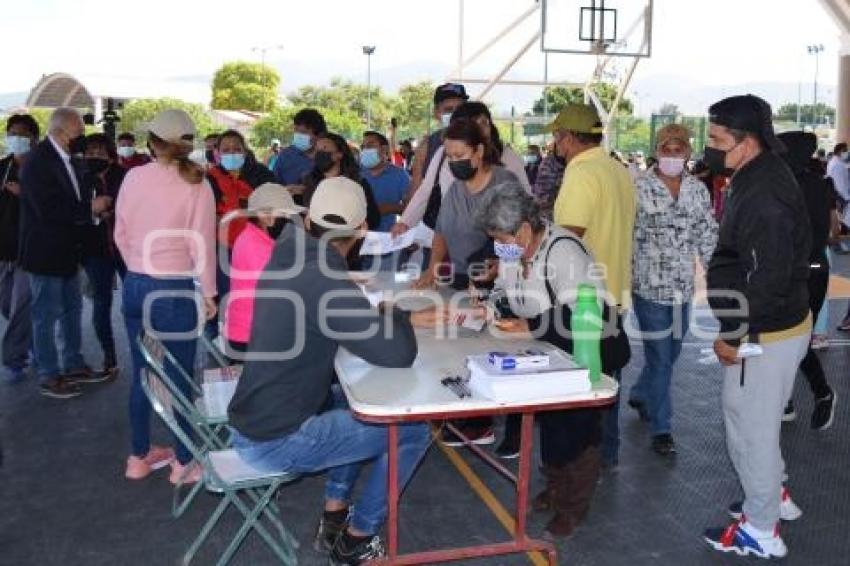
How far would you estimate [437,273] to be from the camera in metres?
4.07

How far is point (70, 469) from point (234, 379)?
1026 millimetres

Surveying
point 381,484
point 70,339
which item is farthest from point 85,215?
point 381,484

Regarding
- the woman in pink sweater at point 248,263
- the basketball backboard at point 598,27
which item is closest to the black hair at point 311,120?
the woman in pink sweater at point 248,263

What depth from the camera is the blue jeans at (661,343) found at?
412 cm

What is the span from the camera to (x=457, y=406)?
246 cm

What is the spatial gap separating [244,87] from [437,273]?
168 feet

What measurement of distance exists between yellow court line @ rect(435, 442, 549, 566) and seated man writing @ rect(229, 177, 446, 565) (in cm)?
71

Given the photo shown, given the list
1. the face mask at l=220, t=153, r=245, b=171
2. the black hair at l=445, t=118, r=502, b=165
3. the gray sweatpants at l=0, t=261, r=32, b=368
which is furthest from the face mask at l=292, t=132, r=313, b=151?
the black hair at l=445, t=118, r=502, b=165

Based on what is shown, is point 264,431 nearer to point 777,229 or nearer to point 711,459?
point 777,229

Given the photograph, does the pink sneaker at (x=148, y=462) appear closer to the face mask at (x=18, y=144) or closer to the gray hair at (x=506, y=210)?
the gray hair at (x=506, y=210)

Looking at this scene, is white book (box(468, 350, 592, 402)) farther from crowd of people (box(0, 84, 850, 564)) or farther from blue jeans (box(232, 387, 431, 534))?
blue jeans (box(232, 387, 431, 534))

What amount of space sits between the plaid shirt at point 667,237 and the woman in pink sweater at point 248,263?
172 cm

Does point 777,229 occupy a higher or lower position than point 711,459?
higher

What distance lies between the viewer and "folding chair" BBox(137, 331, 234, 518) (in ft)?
10.3
